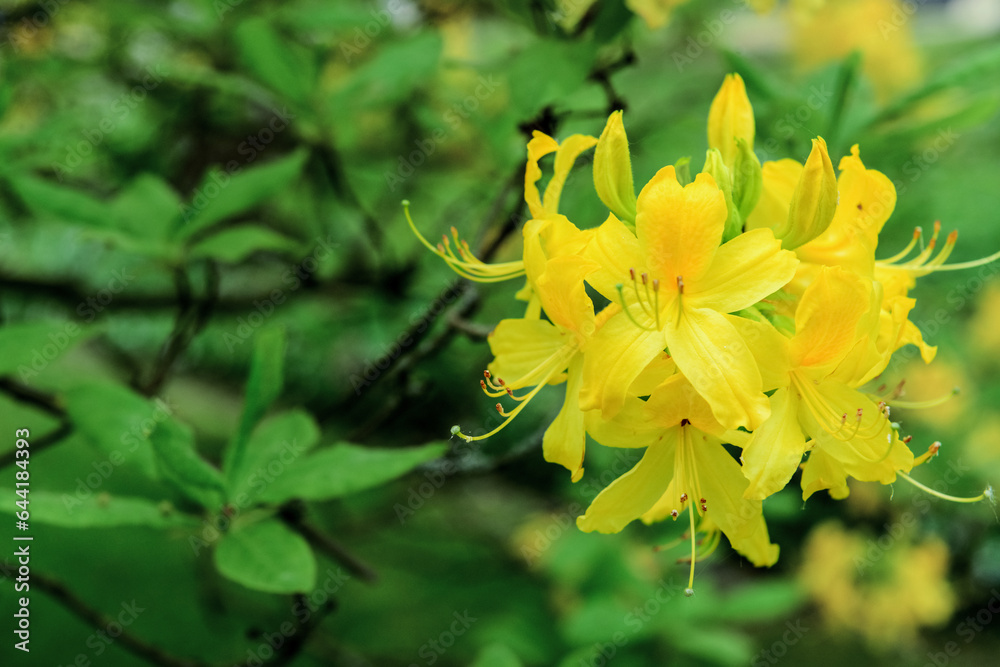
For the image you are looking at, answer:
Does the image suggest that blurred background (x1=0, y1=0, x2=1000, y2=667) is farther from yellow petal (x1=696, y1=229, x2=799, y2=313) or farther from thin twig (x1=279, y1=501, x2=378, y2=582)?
yellow petal (x1=696, y1=229, x2=799, y2=313)

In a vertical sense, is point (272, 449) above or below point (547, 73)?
below

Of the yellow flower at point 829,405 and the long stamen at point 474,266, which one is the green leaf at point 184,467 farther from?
the yellow flower at point 829,405

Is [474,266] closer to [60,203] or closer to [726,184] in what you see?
[726,184]

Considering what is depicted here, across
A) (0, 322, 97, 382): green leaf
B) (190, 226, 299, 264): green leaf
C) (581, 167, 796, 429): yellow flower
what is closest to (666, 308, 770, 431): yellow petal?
(581, 167, 796, 429): yellow flower

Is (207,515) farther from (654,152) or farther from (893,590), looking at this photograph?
(893,590)

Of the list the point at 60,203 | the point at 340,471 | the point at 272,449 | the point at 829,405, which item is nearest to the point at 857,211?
the point at 829,405

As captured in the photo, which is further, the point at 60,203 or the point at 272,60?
the point at 272,60
